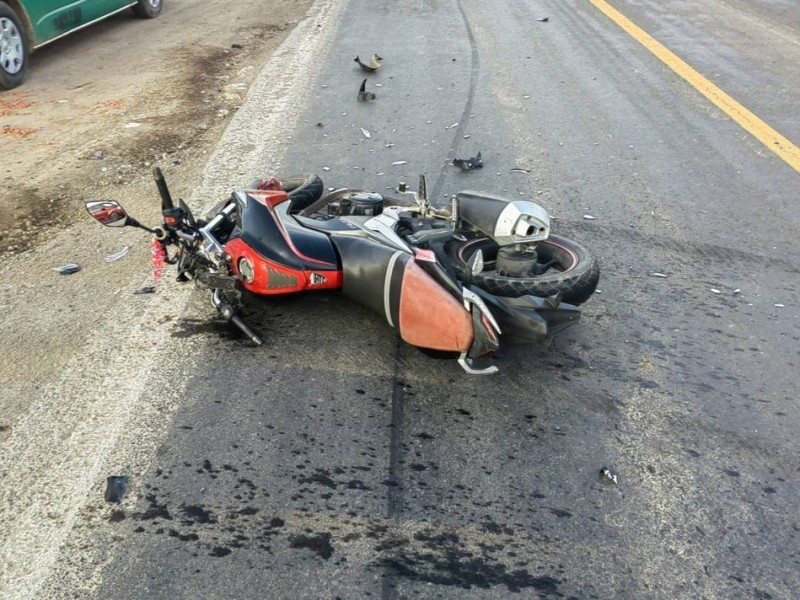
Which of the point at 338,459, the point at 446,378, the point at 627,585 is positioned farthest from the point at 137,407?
the point at 627,585

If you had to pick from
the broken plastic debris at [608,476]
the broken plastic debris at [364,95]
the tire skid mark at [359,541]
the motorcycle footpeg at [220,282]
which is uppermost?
the motorcycle footpeg at [220,282]

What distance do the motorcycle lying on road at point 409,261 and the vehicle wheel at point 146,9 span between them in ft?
28.3

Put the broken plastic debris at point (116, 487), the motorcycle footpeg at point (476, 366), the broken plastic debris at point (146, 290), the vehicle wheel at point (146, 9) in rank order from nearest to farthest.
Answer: the broken plastic debris at point (116, 487)
the motorcycle footpeg at point (476, 366)
the broken plastic debris at point (146, 290)
the vehicle wheel at point (146, 9)

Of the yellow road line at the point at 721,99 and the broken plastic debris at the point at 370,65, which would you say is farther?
the broken plastic debris at the point at 370,65

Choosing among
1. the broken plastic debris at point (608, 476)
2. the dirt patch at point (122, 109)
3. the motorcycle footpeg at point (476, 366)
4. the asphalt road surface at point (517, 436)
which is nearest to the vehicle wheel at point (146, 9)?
the dirt patch at point (122, 109)

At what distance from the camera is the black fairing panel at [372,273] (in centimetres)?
372

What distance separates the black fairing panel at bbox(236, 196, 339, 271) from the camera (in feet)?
13.1

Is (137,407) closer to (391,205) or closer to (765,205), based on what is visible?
(391,205)

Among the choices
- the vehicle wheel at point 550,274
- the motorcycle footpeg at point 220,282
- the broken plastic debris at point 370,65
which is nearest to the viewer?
the vehicle wheel at point 550,274

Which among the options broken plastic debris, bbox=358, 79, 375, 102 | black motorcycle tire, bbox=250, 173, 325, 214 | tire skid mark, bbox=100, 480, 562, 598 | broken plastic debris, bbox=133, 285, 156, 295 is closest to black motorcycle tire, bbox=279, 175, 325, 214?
black motorcycle tire, bbox=250, 173, 325, 214

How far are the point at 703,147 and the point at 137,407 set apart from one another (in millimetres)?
5574

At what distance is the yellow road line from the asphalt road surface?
1.30 ft

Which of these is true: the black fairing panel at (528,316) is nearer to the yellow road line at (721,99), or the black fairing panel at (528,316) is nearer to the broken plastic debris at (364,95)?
the yellow road line at (721,99)

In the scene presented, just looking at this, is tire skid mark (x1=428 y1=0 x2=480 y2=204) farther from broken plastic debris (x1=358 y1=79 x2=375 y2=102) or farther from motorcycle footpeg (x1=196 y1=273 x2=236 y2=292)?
motorcycle footpeg (x1=196 y1=273 x2=236 y2=292)
